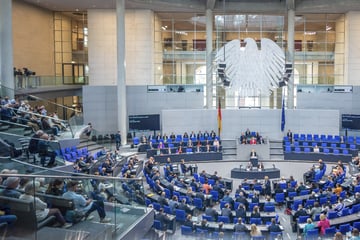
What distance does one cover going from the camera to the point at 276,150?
82.4 ft

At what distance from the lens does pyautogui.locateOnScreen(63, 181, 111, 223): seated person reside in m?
6.62

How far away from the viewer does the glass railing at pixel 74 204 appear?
5488mm

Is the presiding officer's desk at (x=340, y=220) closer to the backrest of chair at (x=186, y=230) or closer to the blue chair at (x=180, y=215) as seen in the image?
the backrest of chair at (x=186, y=230)

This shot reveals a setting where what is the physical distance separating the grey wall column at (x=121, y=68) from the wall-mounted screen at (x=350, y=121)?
49.0 feet

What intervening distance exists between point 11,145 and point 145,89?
18218mm

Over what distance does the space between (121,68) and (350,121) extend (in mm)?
15766

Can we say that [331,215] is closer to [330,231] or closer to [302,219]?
[302,219]

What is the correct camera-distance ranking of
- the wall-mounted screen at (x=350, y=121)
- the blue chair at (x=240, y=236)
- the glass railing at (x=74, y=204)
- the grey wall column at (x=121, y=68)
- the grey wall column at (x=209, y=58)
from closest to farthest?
1. the glass railing at (x=74, y=204)
2. the blue chair at (x=240, y=236)
3. the grey wall column at (x=121, y=68)
4. the wall-mounted screen at (x=350, y=121)
5. the grey wall column at (x=209, y=58)

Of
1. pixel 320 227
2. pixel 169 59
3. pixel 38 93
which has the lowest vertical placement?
pixel 320 227

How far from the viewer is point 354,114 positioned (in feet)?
91.2

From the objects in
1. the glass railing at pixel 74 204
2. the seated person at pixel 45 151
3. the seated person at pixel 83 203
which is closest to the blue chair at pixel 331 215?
the glass railing at pixel 74 204

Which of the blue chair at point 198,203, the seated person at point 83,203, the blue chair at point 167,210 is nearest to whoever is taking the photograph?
the seated person at point 83,203

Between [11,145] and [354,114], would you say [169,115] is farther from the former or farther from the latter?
[11,145]

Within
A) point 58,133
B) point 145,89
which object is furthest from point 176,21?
point 58,133
